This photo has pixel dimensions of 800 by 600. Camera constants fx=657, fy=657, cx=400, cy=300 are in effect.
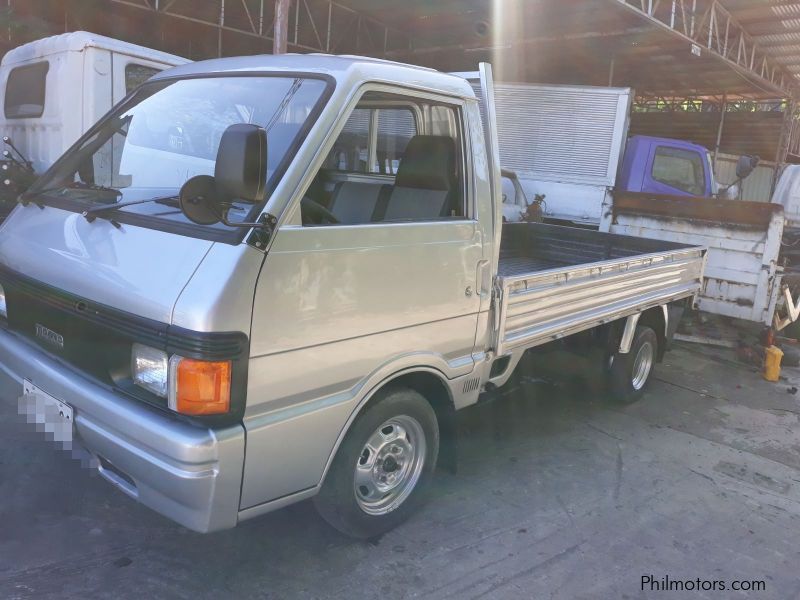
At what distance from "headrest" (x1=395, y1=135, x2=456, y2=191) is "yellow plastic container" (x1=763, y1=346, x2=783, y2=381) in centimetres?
436

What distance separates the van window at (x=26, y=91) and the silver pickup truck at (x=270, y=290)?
368cm

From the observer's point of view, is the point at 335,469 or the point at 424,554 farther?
the point at 424,554

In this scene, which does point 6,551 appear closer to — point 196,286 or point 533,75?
point 196,286

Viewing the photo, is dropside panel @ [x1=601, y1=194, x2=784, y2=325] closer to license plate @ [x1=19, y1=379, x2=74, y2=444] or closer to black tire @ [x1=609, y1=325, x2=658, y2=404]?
black tire @ [x1=609, y1=325, x2=658, y2=404]

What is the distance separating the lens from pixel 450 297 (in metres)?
3.00

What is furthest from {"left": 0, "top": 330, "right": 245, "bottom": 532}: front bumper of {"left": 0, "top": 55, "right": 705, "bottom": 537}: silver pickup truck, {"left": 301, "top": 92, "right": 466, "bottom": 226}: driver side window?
{"left": 301, "top": 92, "right": 466, "bottom": 226}: driver side window

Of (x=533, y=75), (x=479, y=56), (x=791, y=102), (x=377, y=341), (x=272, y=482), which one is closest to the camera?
(x=272, y=482)

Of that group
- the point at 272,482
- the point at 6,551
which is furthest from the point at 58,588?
the point at 272,482

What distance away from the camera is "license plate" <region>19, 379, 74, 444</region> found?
96.0 inches

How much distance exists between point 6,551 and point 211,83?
2.16 m

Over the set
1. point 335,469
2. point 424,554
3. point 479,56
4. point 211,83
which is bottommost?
point 424,554

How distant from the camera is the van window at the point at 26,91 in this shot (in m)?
6.18

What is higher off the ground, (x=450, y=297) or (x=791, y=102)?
(x=791, y=102)

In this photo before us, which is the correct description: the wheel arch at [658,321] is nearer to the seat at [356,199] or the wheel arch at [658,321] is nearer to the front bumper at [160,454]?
the seat at [356,199]
